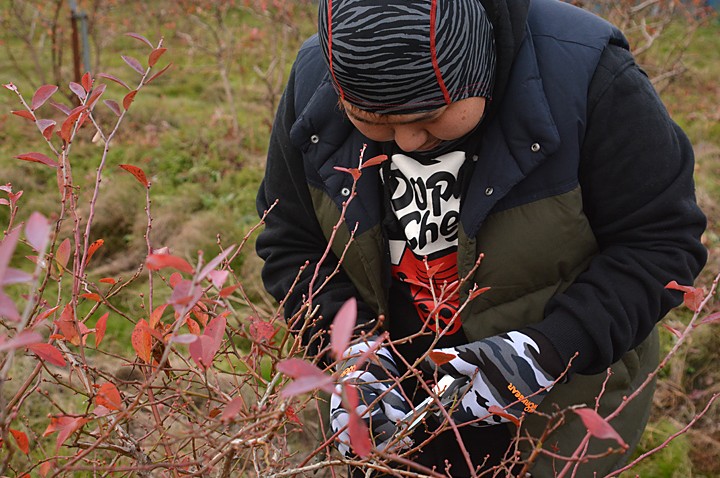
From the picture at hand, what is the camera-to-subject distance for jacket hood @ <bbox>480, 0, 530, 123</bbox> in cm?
137

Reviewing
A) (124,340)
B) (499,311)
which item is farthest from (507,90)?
(124,340)

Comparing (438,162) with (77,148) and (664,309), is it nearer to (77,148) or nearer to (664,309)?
(664,309)

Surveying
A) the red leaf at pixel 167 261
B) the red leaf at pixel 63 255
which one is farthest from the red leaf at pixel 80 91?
the red leaf at pixel 167 261

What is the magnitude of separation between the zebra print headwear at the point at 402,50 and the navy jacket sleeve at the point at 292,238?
18.4 inches

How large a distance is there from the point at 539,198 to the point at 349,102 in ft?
1.60

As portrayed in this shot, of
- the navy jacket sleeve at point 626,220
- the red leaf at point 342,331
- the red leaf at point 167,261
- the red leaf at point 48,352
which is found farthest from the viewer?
the navy jacket sleeve at point 626,220

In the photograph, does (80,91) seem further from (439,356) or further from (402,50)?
(439,356)

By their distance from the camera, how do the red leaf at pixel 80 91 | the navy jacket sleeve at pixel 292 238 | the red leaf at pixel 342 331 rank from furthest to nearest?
1. the navy jacket sleeve at pixel 292 238
2. the red leaf at pixel 80 91
3. the red leaf at pixel 342 331

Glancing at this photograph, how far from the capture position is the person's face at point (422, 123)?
4.41 ft

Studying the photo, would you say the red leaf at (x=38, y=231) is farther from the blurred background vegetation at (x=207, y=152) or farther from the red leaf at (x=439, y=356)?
the blurred background vegetation at (x=207, y=152)

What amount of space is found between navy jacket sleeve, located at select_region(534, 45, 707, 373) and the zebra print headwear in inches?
13.4

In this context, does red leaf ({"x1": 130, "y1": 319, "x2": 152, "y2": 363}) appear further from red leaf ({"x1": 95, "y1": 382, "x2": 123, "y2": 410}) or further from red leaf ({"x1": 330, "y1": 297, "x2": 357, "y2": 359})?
red leaf ({"x1": 330, "y1": 297, "x2": 357, "y2": 359})

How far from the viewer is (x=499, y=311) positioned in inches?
65.3

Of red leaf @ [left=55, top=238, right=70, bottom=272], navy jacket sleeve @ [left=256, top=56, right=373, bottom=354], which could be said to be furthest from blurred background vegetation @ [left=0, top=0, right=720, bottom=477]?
red leaf @ [left=55, top=238, right=70, bottom=272]
